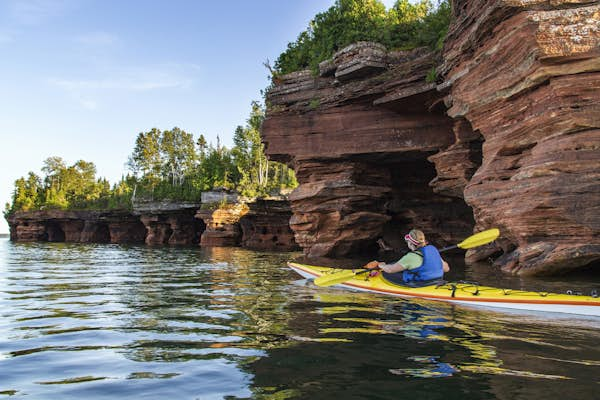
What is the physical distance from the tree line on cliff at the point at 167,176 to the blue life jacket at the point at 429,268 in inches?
1182

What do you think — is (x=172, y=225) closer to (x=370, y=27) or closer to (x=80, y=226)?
(x=80, y=226)

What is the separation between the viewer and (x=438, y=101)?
689 inches

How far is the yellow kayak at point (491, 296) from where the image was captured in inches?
278

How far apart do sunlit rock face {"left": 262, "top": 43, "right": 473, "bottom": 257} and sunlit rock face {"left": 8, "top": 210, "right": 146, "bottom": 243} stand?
39502mm

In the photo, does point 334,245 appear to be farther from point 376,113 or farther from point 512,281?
point 512,281

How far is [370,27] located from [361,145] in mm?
6071

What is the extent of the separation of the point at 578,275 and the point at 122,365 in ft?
40.2

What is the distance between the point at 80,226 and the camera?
62438 mm

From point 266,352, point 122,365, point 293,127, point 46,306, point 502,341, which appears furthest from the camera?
point 293,127

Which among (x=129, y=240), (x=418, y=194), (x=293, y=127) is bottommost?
(x=129, y=240)

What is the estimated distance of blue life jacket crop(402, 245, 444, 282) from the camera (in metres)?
8.97

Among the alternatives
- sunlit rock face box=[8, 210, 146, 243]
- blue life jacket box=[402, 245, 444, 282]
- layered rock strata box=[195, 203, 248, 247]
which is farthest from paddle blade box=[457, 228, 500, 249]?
sunlit rock face box=[8, 210, 146, 243]

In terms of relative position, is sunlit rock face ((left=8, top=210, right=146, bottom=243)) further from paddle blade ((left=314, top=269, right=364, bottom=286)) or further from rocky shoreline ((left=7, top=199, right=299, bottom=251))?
paddle blade ((left=314, top=269, right=364, bottom=286))

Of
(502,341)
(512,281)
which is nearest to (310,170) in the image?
(512,281)
